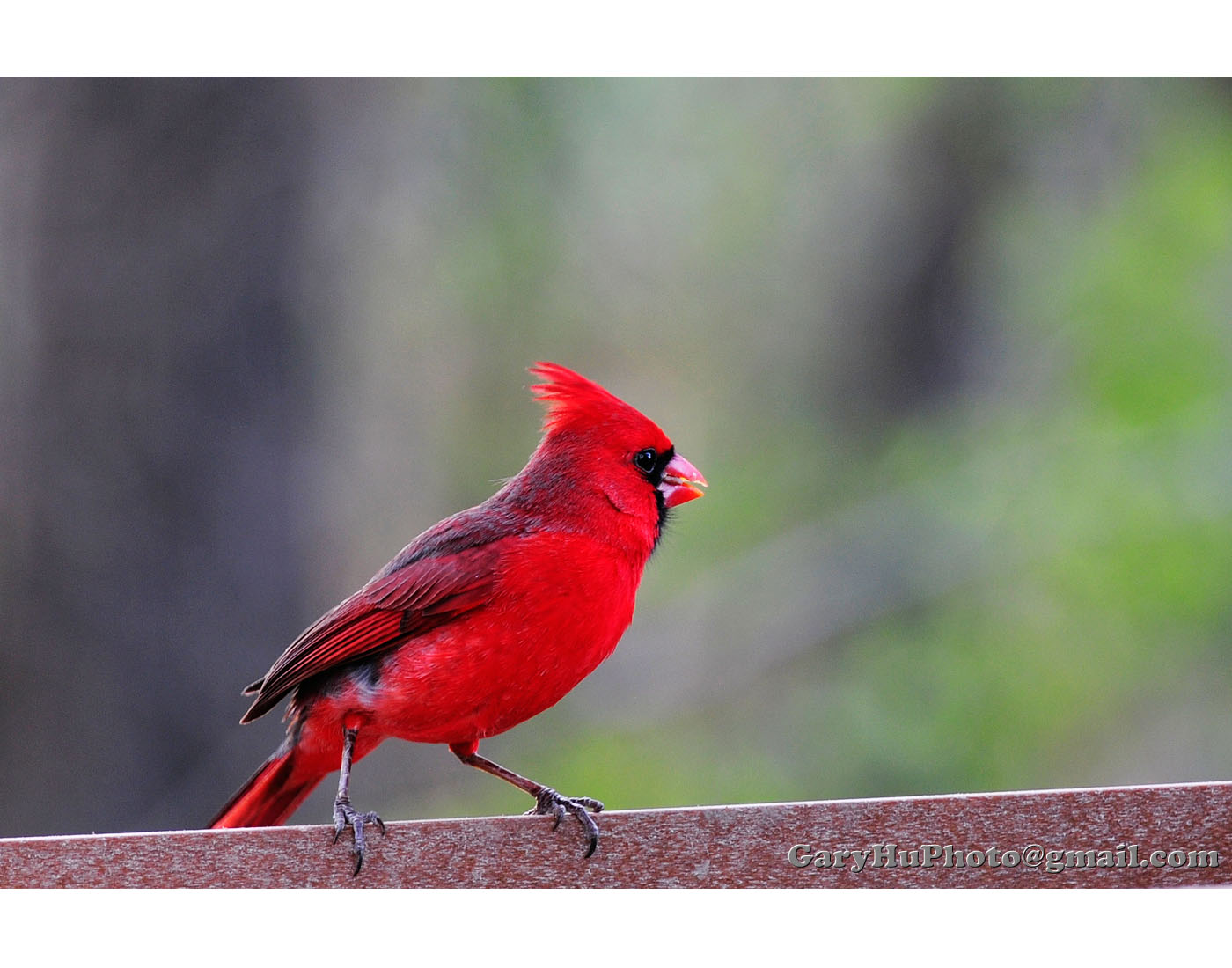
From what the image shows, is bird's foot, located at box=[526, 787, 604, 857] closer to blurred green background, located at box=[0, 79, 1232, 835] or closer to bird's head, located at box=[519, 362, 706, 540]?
bird's head, located at box=[519, 362, 706, 540]

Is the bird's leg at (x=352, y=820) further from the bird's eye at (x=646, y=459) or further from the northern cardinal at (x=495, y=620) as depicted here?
the bird's eye at (x=646, y=459)

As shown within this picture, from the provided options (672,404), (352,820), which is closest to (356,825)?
(352,820)

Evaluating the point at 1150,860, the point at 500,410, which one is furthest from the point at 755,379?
the point at 1150,860

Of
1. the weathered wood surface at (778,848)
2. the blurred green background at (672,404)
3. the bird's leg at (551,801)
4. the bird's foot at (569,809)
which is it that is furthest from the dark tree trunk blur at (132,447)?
the weathered wood surface at (778,848)

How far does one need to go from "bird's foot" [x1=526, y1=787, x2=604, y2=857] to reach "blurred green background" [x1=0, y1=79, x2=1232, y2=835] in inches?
21.4

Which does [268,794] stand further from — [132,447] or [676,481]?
[132,447]

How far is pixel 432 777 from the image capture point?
454 centimetres

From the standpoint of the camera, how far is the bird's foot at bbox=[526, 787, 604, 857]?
1.83m

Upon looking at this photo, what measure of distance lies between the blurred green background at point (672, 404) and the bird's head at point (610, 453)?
0.21 meters

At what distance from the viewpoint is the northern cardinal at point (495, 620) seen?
76.1 inches

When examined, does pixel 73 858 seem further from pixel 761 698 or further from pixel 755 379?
pixel 755 379

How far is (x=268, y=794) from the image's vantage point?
2180mm

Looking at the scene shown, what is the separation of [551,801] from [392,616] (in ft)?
1.19

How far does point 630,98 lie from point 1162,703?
119 inches
